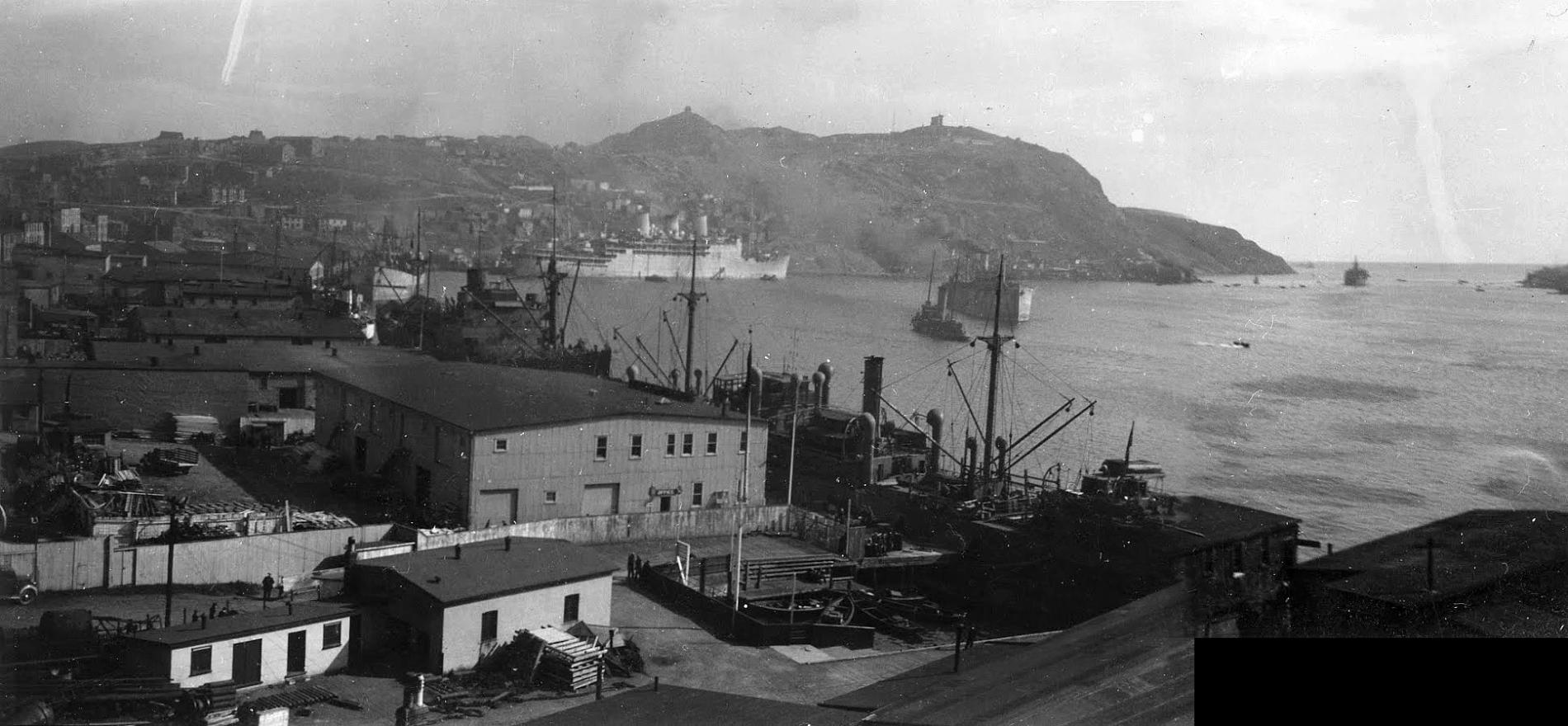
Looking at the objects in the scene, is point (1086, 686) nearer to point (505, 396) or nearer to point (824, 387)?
point (505, 396)

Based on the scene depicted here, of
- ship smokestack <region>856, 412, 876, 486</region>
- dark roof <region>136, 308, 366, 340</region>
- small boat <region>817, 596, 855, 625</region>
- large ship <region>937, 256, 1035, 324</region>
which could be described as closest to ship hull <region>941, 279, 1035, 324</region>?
large ship <region>937, 256, 1035, 324</region>

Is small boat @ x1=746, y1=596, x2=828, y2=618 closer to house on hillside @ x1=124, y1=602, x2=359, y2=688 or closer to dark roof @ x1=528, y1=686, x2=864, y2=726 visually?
house on hillside @ x1=124, y1=602, x2=359, y2=688

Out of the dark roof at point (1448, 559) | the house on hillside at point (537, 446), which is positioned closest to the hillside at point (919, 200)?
the house on hillside at point (537, 446)

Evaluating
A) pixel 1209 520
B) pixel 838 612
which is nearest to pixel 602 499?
pixel 838 612

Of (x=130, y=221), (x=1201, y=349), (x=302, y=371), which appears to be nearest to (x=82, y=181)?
(x=130, y=221)

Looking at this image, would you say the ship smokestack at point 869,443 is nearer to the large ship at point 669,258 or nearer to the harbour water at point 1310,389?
the harbour water at point 1310,389
